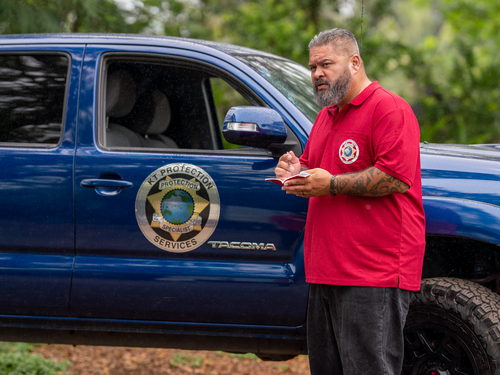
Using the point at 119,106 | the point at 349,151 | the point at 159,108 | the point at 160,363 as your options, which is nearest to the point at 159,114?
the point at 159,108

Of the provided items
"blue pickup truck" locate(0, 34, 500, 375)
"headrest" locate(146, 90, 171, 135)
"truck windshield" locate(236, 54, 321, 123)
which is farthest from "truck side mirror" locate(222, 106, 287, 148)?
"headrest" locate(146, 90, 171, 135)

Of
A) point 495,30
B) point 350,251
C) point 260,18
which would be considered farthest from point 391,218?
point 495,30

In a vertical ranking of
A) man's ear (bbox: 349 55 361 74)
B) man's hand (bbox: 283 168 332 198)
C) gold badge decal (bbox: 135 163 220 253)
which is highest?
man's ear (bbox: 349 55 361 74)

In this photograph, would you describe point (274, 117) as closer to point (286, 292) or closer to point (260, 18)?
point (286, 292)

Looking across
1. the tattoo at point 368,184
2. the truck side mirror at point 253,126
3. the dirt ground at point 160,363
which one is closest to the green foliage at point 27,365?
the dirt ground at point 160,363

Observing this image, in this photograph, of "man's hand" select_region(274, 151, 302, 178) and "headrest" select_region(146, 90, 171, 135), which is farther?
"headrest" select_region(146, 90, 171, 135)

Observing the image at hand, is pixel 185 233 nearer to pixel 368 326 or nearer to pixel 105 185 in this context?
pixel 105 185

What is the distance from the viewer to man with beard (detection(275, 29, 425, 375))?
2.73m

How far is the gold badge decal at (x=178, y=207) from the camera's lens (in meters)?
3.51

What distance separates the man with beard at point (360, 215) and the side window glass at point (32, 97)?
1.55 meters

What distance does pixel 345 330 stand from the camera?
112 inches

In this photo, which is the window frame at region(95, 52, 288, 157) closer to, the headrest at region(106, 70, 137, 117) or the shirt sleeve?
the headrest at region(106, 70, 137, 117)

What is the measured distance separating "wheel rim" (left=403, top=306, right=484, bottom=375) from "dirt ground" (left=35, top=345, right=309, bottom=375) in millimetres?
1699

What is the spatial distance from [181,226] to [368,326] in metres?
1.09
